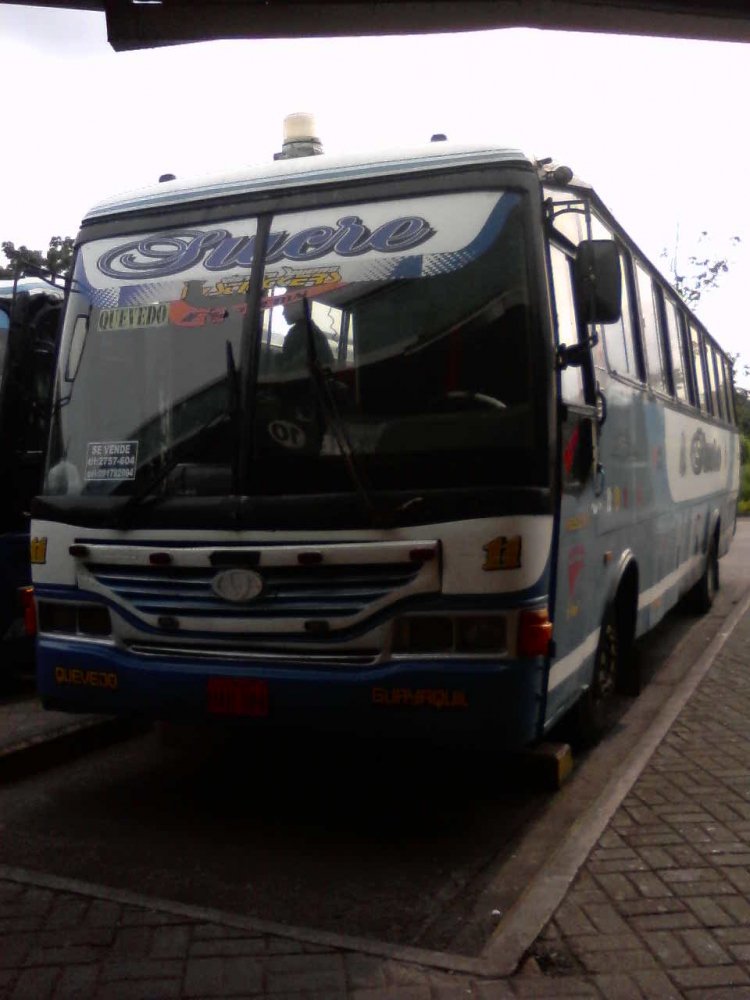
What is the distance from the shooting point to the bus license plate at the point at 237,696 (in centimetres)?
527

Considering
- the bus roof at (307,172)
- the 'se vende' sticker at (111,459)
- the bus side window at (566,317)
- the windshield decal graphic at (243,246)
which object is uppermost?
the bus roof at (307,172)

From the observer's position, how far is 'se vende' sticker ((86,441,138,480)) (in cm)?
552

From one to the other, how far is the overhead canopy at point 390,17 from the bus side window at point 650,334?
4264 millimetres

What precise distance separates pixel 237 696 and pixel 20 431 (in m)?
3.49

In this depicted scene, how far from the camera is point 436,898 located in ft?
15.6

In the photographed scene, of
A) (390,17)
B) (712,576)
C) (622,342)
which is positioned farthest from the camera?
(712,576)

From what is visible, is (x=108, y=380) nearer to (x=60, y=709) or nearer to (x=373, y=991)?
(x=60, y=709)

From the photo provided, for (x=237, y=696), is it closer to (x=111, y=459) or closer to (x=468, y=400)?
(x=111, y=459)

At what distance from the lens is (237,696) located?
17.4 feet

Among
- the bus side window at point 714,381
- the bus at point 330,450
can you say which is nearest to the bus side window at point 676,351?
the bus side window at point 714,381

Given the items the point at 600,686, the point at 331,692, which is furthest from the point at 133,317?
the point at 600,686

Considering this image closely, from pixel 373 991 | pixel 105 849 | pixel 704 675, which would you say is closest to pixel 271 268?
pixel 105 849

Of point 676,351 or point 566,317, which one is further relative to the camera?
point 676,351

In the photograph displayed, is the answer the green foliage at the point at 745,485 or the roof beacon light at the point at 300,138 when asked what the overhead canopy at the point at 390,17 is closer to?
the roof beacon light at the point at 300,138
